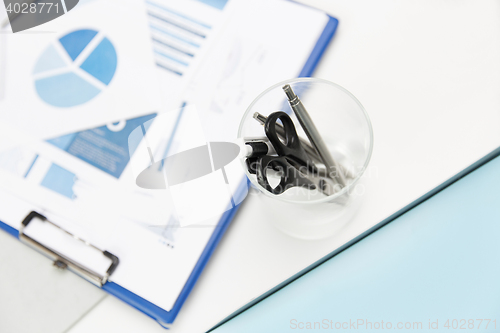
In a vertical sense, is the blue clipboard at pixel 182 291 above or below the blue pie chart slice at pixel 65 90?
below

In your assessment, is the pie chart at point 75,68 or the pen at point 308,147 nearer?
the pen at point 308,147

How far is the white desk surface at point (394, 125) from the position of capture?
32 cm

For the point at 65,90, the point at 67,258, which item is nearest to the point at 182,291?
the point at 67,258

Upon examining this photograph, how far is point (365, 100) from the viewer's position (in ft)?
1.14

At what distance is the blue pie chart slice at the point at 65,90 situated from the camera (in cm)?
38

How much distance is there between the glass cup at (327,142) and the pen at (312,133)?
0.04ft

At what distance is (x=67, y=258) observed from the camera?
33 cm

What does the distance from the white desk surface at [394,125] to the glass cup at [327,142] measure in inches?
0.6

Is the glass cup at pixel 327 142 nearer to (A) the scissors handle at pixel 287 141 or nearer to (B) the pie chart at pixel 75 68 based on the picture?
(A) the scissors handle at pixel 287 141

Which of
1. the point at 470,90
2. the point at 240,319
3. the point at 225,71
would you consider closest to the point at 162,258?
the point at 240,319

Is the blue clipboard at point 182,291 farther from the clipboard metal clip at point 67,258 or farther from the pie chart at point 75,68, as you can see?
the pie chart at point 75,68

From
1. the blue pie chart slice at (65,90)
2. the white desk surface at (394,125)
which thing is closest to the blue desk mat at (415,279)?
the white desk surface at (394,125)

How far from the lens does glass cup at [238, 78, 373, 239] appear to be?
0.28 m

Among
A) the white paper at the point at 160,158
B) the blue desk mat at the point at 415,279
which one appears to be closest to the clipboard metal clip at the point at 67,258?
the white paper at the point at 160,158
